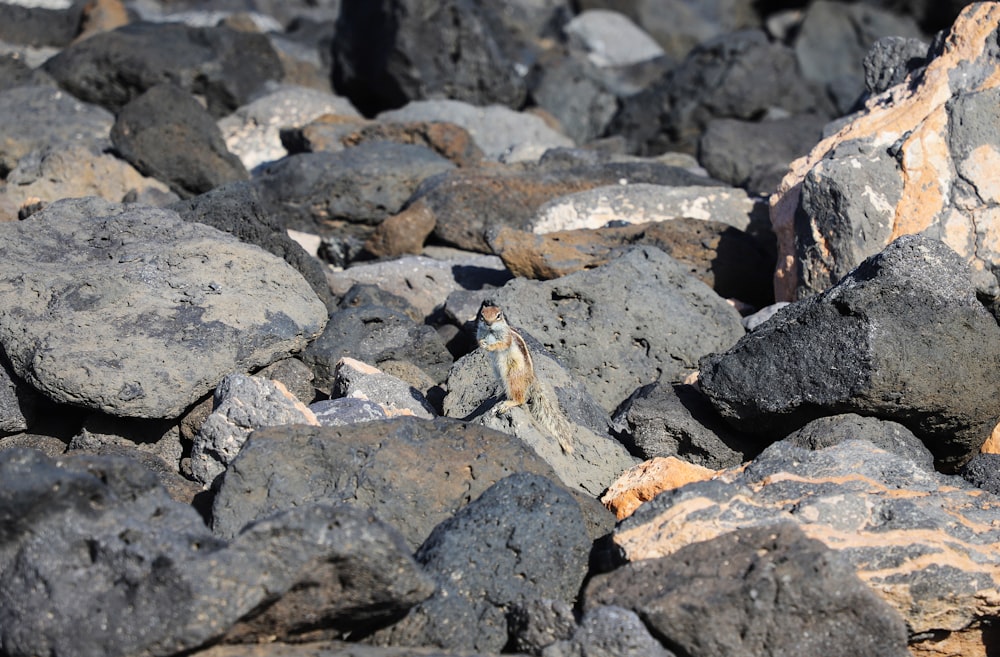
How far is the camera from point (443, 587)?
4184mm

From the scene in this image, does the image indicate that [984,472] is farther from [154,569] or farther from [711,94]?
[711,94]

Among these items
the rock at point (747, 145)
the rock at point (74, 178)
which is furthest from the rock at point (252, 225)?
the rock at point (747, 145)

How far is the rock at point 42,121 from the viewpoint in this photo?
10914 mm

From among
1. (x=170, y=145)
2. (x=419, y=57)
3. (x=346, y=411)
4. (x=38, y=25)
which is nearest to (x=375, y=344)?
(x=346, y=411)

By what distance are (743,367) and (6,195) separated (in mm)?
6257

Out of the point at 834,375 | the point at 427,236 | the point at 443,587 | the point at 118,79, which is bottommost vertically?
the point at 118,79

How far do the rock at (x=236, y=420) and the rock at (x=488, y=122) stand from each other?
8.04 metres

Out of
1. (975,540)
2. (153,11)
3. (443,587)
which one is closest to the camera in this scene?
(443,587)

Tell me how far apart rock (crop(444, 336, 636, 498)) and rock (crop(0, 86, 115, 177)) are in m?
6.08

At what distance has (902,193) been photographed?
6977 millimetres

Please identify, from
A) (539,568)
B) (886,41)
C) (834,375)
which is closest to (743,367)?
(834,375)

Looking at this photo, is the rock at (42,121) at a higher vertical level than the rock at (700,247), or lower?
lower

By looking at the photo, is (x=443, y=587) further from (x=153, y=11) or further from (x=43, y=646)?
(x=153, y=11)

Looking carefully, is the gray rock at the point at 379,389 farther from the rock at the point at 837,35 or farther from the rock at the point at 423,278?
the rock at the point at 837,35
